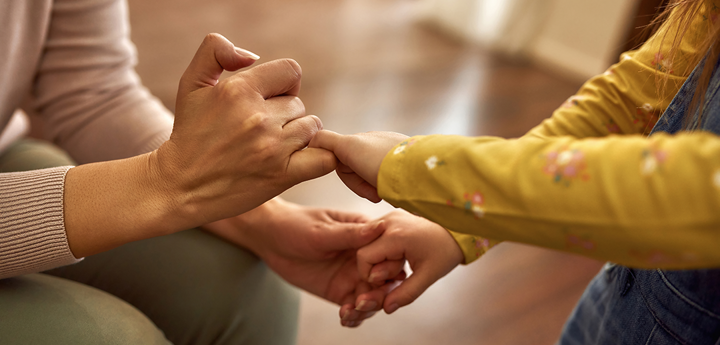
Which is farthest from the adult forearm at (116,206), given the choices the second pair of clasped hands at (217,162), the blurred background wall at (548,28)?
the blurred background wall at (548,28)

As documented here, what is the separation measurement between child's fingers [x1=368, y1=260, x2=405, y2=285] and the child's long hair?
453mm

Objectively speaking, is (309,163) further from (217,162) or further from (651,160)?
(651,160)

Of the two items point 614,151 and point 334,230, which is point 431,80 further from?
point 614,151

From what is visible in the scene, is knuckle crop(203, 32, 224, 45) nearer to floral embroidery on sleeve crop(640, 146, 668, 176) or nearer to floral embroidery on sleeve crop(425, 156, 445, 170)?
floral embroidery on sleeve crop(425, 156, 445, 170)

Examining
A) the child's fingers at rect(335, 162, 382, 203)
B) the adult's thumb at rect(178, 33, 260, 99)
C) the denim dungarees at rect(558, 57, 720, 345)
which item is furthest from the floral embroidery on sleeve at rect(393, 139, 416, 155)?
the denim dungarees at rect(558, 57, 720, 345)

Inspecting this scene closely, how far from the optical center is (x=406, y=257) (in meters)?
0.85

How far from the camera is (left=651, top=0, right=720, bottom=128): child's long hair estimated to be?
0.63m

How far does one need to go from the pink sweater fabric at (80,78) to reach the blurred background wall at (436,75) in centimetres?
70

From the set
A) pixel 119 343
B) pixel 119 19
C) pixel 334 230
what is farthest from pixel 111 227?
pixel 119 19

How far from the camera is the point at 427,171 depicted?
23.2 inches

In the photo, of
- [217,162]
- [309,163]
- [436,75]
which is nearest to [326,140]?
[309,163]

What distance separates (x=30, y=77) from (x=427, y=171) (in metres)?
0.73

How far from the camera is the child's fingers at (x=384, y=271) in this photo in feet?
2.75

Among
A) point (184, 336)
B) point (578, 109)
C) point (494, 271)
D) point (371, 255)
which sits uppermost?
point (578, 109)
